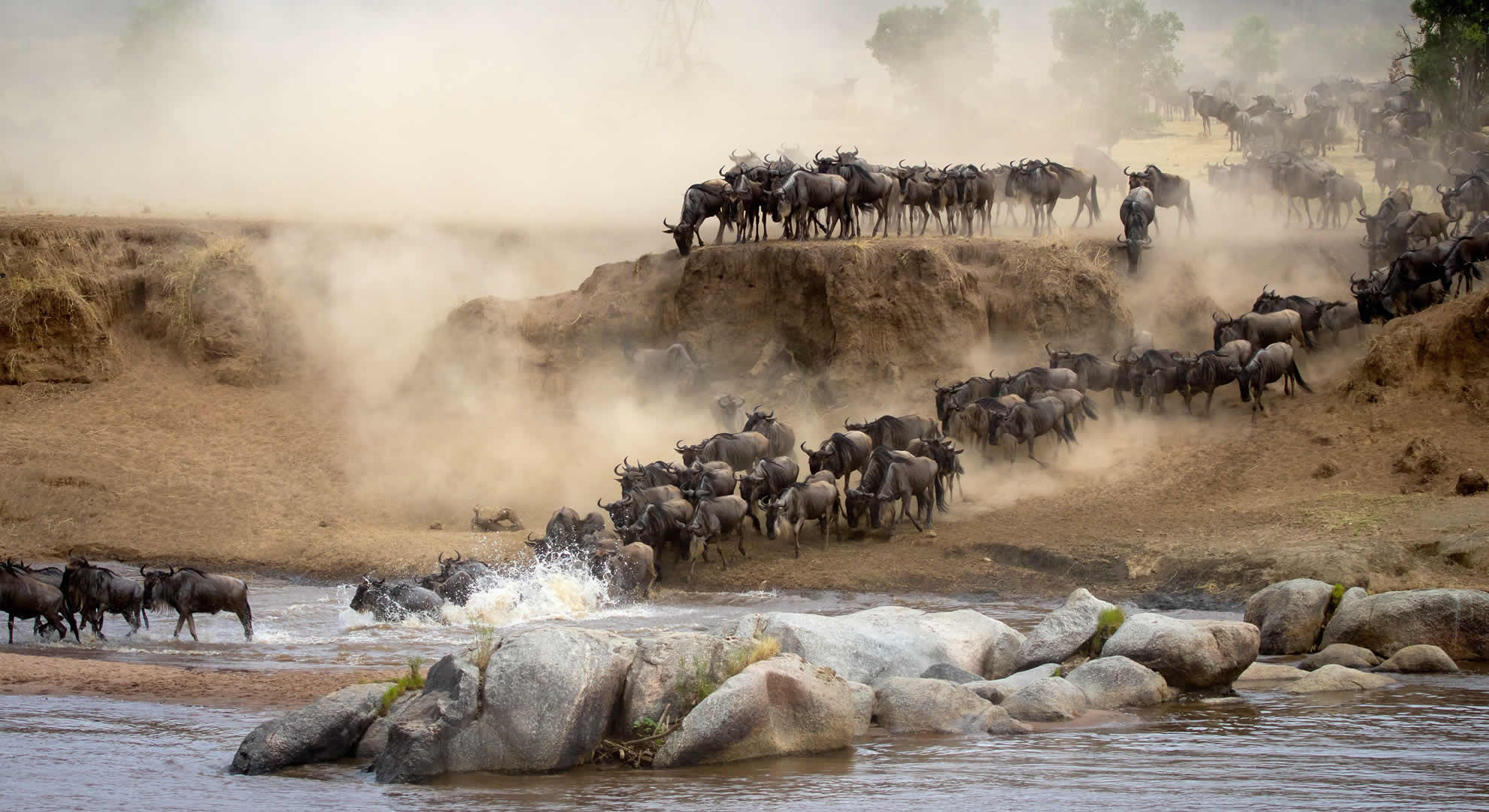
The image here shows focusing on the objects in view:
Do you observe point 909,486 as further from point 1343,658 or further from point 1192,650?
point 1192,650

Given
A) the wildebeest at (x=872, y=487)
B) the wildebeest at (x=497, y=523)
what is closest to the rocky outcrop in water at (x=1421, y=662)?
the wildebeest at (x=872, y=487)

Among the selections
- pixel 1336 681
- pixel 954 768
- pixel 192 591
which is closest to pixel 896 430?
pixel 1336 681

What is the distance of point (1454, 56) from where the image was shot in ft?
135

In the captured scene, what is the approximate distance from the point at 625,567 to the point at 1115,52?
59.2 metres

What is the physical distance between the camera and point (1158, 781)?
10164mm

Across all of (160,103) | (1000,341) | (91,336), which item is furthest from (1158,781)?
(160,103)

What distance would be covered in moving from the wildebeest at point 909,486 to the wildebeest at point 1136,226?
9.85 m

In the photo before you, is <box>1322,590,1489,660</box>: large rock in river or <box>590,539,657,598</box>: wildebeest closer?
<box>1322,590,1489,660</box>: large rock in river

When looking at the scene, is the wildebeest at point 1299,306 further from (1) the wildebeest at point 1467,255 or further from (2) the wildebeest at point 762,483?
(2) the wildebeest at point 762,483

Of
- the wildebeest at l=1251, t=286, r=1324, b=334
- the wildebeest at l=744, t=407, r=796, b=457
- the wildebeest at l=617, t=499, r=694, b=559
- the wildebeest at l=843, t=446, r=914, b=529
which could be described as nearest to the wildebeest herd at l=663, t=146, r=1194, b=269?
the wildebeest at l=1251, t=286, r=1324, b=334

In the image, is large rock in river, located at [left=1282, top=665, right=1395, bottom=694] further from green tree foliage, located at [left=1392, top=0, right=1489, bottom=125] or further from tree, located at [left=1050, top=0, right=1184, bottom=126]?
tree, located at [left=1050, top=0, right=1184, bottom=126]

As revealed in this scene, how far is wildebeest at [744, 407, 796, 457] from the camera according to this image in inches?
981

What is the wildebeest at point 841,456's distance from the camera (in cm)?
2350

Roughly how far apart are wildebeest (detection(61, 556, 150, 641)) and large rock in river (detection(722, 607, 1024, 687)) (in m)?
7.46
